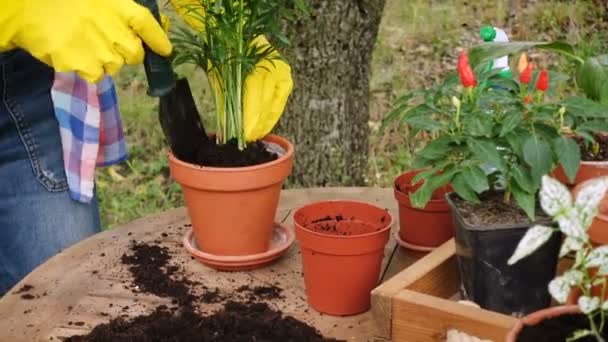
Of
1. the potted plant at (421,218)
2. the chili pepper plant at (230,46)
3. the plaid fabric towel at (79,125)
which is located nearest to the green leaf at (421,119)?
the potted plant at (421,218)

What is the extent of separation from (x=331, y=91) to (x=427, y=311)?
1539 millimetres

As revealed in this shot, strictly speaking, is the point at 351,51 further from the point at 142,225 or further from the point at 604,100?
the point at 604,100

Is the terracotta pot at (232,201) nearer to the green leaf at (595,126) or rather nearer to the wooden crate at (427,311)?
the wooden crate at (427,311)

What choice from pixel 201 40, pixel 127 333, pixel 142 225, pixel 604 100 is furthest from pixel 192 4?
pixel 604 100

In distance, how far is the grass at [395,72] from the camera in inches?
146

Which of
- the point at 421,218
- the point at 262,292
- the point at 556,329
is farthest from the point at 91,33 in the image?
the point at 556,329

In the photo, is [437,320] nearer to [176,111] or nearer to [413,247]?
[413,247]

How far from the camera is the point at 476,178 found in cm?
129

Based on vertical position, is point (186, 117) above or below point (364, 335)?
above

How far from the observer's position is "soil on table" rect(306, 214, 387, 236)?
1506 mm

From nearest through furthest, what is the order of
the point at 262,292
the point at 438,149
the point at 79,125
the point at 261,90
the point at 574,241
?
the point at 574,241 → the point at 438,149 → the point at 262,292 → the point at 261,90 → the point at 79,125

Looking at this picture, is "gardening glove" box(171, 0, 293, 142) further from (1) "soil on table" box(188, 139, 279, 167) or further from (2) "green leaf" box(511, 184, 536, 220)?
(2) "green leaf" box(511, 184, 536, 220)

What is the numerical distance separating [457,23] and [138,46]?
357cm

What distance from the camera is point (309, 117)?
279 cm
